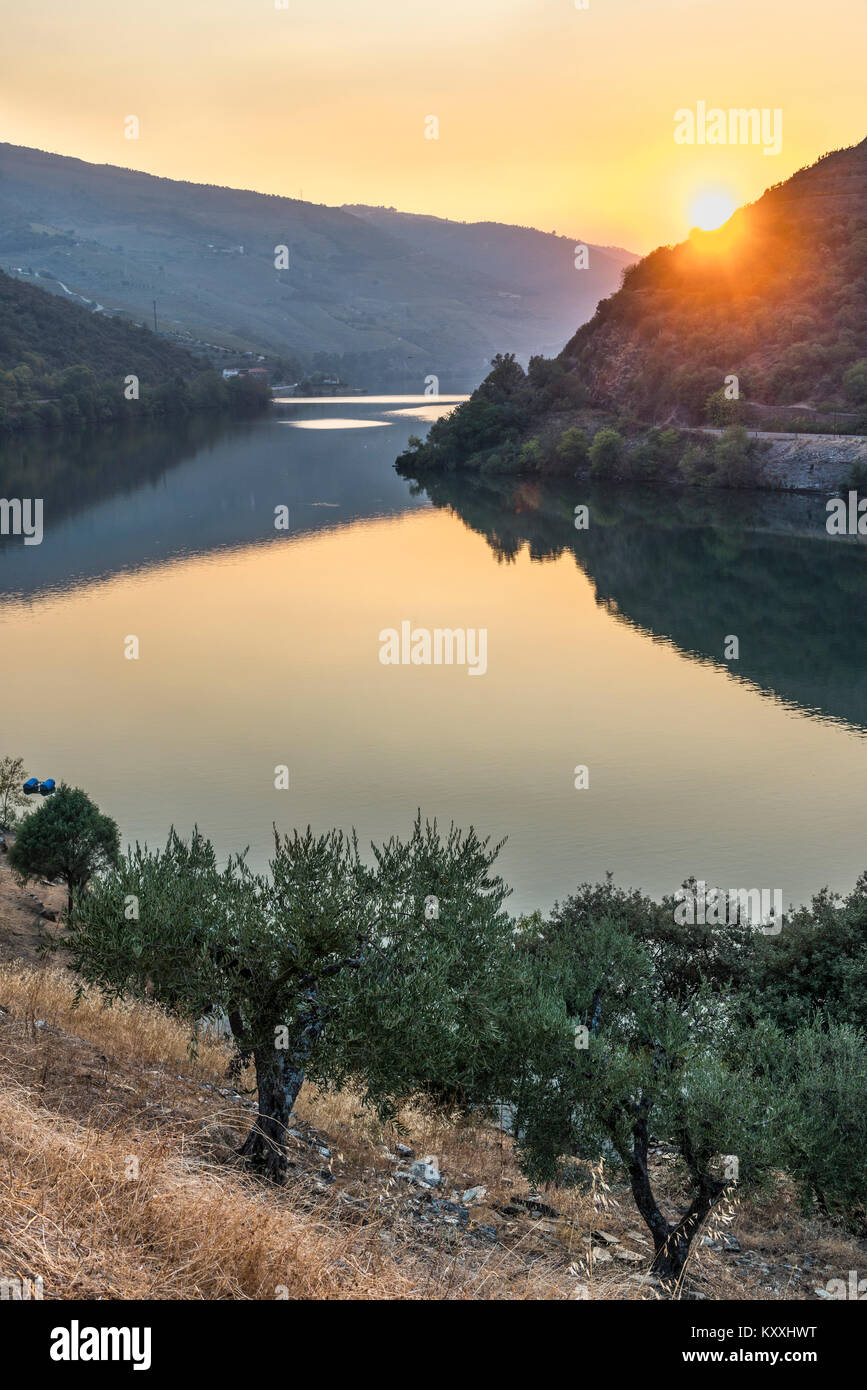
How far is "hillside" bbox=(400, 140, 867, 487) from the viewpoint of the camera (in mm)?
75375

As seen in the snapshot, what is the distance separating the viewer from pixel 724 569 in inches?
1908

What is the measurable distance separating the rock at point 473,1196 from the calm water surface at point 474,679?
8653 mm

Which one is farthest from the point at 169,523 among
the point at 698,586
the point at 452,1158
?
the point at 452,1158

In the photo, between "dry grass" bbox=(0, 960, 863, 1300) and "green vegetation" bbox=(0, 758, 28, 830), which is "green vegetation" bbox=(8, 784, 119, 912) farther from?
"dry grass" bbox=(0, 960, 863, 1300)

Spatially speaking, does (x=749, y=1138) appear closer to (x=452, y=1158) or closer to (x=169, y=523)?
(x=452, y=1158)

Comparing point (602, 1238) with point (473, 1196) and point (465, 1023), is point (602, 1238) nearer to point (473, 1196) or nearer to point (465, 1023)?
point (473, 1196)

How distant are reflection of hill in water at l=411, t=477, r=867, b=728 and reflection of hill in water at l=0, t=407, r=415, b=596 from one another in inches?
303

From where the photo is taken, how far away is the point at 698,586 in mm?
45906

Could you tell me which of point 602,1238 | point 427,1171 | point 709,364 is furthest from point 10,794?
point 709,364

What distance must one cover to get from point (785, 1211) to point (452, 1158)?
10.5 feet

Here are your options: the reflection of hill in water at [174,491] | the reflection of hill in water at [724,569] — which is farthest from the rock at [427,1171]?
the reflection of hill in water at [174,491]

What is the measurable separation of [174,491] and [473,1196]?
205 feet

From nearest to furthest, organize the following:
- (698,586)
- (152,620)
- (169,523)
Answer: (152,620)
(698,586)
(169,523)

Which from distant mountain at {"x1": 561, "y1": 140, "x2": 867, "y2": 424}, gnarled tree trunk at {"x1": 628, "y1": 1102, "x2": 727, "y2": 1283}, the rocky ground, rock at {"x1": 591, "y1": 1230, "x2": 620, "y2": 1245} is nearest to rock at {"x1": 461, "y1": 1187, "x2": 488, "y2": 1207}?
the rocky ground
